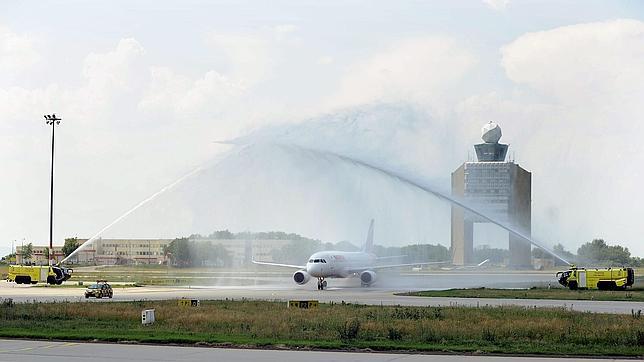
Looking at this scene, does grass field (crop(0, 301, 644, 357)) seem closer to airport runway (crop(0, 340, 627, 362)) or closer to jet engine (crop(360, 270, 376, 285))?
airport runway (crop(0, 340, 627, 362))

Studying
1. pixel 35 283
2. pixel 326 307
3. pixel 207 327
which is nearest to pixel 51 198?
pixel 35 283

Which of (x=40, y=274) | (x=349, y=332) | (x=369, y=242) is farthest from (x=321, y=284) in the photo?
(x=349, y=332)

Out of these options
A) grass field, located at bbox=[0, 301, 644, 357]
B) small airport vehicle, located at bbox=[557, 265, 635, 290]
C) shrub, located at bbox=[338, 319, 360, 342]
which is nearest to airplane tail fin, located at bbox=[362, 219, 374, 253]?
small airport vehicle, located at bbox=[557, 265, 635, 290]

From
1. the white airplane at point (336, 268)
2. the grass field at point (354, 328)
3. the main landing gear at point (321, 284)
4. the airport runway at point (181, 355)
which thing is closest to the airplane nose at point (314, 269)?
the white airplane at point (336, 268)

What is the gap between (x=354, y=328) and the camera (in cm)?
4009

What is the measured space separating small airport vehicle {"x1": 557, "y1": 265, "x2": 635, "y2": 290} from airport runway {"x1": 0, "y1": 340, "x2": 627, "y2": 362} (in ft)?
194

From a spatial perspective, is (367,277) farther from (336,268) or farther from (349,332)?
(349,332)

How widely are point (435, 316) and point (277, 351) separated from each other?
1654 centimetres

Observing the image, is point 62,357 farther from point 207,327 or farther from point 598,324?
point 598,324

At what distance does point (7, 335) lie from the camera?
40.1m

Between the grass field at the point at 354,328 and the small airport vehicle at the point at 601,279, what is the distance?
36143mm

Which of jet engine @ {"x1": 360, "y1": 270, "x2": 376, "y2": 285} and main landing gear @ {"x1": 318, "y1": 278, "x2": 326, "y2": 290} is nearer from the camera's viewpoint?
main landing gear @ {"x1": 318, "y1": 278, "x2": 326, "y2": 290}

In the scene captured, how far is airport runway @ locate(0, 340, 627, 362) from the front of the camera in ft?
105

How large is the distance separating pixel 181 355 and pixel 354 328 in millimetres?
9538
